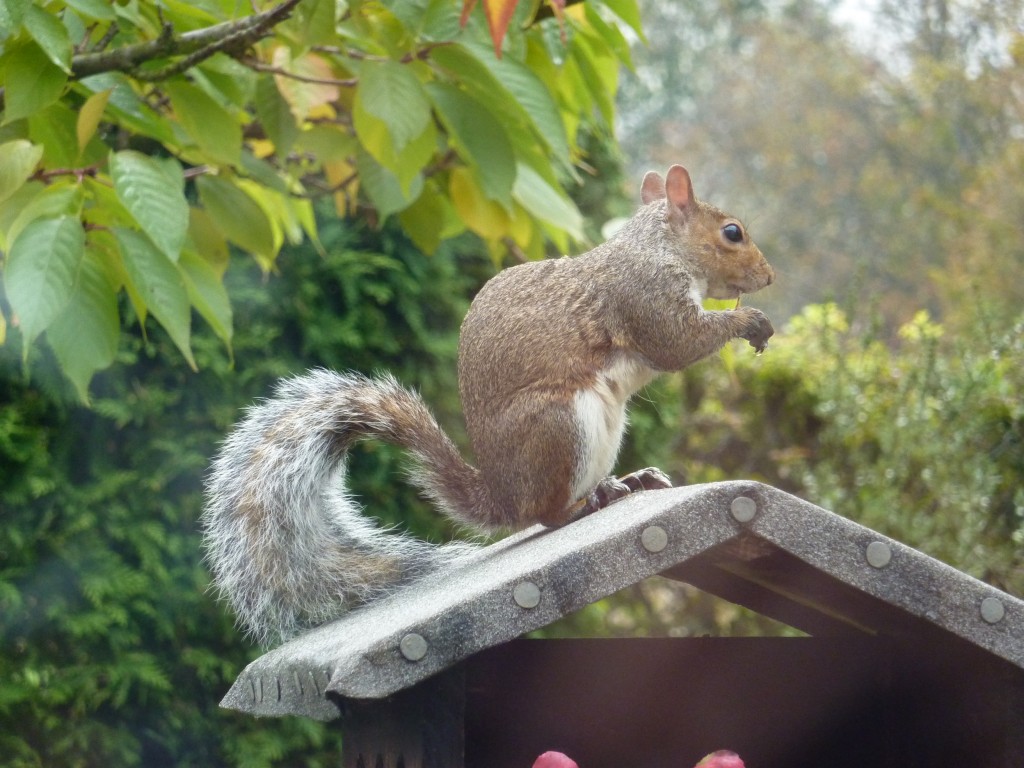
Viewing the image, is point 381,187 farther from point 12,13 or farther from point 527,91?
point 12,13

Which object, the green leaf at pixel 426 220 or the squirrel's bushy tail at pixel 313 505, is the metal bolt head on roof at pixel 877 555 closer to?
the squirrel's bushy tail at pixel 313 505

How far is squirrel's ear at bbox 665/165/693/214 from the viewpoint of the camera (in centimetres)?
169

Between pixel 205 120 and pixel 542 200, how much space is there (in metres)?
0.43

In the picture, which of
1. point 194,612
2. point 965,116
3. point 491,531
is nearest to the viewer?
point 491,531

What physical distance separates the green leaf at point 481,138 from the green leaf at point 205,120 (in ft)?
0.76

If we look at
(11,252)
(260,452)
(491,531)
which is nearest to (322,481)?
A: (260,452)

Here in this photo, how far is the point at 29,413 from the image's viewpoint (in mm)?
2402

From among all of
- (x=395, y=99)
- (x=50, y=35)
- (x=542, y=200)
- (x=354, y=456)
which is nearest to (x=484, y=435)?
(x=542, y=200)

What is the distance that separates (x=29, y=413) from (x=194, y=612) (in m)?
0.54

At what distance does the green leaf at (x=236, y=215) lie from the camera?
1496 millimetres

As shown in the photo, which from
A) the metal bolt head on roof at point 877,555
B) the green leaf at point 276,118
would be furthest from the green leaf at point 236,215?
the metal bolt head on roof at point 877,555

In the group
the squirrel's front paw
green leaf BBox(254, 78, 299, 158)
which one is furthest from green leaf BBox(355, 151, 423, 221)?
the squirrel's front paw

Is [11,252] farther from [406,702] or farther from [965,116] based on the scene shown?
[965,116]

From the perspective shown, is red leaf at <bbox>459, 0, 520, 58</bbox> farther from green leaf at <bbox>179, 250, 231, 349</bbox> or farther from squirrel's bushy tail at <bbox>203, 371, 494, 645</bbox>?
squirrel's bushy tail at <bbox>203, 371, 494, 645</bbox>
